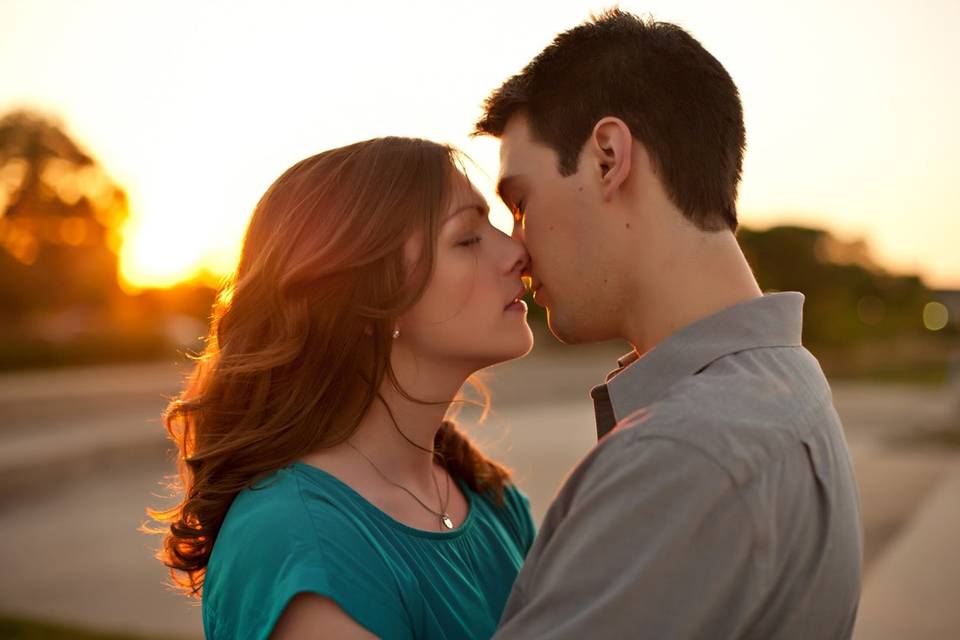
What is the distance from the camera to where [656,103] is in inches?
91.7

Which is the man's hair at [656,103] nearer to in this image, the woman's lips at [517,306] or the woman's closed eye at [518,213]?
the woman's closed eye at [518,213]

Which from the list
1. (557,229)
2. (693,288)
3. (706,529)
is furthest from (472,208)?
(706,529)

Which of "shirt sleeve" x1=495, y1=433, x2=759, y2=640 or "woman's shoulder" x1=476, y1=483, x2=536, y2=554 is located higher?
"shirt sleeve" x1=495, y1=433, x2=759, y2=640

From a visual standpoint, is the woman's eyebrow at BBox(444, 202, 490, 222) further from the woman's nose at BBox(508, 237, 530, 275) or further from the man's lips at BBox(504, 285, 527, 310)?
the man's lips at BBox(504, 285, 527, 310)

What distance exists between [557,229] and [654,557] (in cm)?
116

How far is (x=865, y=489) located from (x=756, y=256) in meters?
44.5

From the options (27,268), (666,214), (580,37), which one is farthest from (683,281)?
(27,268)

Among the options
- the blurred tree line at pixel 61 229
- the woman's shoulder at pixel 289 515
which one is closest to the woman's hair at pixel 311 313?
the woman's shoulder at pixel 289 515

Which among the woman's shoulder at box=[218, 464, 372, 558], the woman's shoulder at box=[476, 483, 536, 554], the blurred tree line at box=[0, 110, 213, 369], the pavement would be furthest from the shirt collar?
the blurred tree line at box=[0, 110, 213, 369]

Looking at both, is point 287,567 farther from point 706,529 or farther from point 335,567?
point 706,529

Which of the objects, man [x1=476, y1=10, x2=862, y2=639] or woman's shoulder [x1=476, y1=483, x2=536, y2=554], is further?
woman's shoulder [x1=476, y1=483, x2=536, y2=554]

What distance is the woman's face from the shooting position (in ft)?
9.30

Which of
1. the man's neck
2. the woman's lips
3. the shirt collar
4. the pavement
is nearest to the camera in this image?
the shirt collar

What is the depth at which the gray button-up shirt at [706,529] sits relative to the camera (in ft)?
5.19
